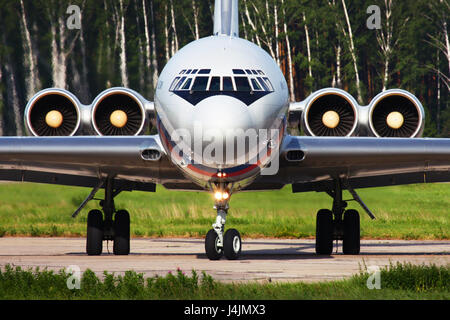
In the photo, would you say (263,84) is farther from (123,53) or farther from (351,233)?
(123,53)

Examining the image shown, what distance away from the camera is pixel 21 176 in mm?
19953

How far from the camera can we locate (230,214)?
97.1 feet

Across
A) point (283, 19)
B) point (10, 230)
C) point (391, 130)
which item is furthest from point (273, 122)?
point (283, 19)

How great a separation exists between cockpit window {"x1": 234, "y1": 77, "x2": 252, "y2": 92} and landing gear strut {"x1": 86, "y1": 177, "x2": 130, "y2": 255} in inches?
209

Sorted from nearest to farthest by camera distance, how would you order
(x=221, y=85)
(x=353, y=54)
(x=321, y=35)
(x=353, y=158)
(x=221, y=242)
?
(x=221, y=85) → (x=221, y=242) → (x=353, y=158) → (x=353, y=54) → (x=321, y=35)

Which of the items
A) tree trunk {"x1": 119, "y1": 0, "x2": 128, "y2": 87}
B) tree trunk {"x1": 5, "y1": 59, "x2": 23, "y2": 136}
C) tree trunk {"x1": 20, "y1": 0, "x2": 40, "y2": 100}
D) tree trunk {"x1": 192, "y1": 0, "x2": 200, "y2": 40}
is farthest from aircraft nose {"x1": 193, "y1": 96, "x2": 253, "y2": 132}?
tree trunk {"x1": 192, "y1": 0, "x2": 200, "y2": 40}

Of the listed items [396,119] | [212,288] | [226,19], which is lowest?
[212,288]

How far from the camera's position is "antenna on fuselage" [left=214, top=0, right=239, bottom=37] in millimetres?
19188

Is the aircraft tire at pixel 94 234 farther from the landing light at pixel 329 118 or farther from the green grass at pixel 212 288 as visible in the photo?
the green grass at pixel 212 288

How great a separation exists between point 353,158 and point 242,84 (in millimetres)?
3078

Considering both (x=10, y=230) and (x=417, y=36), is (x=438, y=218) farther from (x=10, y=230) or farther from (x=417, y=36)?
(x=417, y=36)

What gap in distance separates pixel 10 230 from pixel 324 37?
29768 mm

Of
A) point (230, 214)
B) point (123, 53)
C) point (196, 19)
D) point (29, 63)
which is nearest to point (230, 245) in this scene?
point (230, 214)

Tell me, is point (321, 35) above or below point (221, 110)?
below
